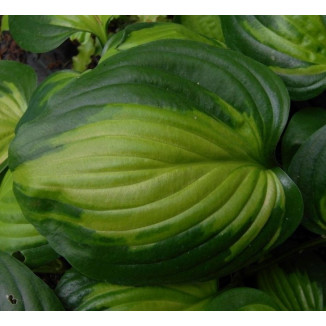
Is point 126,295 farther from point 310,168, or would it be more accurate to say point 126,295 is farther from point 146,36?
point 146,36

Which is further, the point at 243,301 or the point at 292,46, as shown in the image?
the point at 292,46

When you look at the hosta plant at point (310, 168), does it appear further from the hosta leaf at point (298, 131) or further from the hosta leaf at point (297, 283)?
the hosta leaf at point (297, 283)

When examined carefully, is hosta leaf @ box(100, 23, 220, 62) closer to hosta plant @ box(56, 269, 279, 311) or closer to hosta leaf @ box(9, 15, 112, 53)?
hosta leaf @ box(9, 15, 112, 53)

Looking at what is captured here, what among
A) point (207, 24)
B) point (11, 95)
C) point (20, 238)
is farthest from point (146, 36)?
point (20, 238)

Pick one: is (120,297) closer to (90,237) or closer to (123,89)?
(90,237)

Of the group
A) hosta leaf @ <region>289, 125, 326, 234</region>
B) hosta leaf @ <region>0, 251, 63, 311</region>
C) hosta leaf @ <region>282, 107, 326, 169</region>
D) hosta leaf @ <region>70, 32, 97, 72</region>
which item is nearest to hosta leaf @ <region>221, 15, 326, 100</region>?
hosta leaf @ <region>282, 107, 326, 169</region>

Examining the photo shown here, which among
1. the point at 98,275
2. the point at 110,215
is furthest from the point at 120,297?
the point at 110,215
